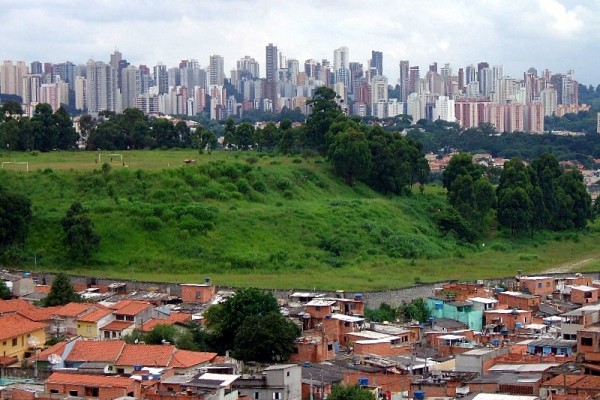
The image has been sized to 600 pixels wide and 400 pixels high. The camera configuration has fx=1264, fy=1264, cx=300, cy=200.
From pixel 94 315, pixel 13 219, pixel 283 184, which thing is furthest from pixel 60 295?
pixel 283 184

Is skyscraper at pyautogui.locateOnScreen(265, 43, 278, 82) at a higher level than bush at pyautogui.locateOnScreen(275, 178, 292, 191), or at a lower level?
higher

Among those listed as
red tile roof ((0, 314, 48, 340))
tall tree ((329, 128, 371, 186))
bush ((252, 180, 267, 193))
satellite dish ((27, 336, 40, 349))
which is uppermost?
tall tree ((329, 128, 371, 186))

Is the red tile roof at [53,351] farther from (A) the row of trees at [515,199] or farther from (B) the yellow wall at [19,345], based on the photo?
(A) the row of trees at [515,199]

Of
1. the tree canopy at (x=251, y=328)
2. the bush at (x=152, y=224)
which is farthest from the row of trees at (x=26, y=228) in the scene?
the tree canopy at (x=251, y=328)

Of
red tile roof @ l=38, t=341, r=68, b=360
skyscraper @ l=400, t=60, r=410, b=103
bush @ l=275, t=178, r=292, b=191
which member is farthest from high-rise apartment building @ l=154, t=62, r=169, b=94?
red tile roof @ l=38, t=341, r=68, b=360

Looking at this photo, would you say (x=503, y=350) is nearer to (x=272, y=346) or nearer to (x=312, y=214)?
(x=272, y=346)

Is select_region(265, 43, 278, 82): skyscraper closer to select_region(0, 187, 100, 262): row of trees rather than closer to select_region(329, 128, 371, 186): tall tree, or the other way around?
select_region(329, 128, 371, 186): tall tree
